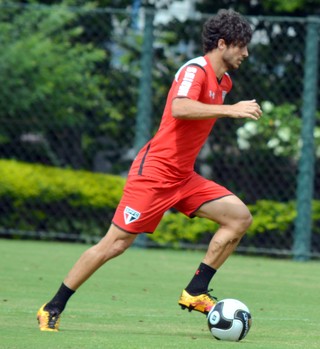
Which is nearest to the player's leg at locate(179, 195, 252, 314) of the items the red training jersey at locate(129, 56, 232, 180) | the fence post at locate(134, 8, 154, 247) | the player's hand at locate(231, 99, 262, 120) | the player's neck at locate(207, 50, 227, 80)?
the red training jersey at locate(129, 56, 232, 180)

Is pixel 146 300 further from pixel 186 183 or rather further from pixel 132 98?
pixel 132 98

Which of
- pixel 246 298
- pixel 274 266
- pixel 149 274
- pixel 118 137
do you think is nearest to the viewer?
pixel 246 298

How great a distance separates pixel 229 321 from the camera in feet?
24.1

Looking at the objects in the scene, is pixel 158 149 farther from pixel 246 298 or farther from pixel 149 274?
pixel 149 274

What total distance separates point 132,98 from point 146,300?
7.42 meters

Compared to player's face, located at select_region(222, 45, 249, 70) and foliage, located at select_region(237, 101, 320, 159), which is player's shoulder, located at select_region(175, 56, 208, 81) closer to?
player's face, located at select_region(222, 45, 249, 70)

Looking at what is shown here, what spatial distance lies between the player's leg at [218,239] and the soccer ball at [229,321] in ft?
1.61

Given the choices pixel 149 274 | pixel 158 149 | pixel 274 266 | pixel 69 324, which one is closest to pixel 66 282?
pixel 69 324

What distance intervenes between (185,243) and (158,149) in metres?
7.76

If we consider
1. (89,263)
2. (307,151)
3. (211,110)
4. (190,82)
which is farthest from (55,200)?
(211,110)

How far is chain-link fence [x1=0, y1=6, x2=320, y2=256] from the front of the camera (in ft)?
50.6

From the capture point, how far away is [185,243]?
51.3 feet

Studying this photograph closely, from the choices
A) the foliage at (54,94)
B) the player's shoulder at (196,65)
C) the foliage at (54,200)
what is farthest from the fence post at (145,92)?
the player's shoulder at (196,65)

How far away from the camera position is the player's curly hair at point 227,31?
26.4 ft
